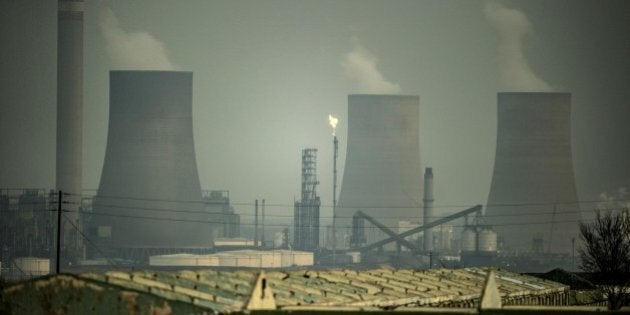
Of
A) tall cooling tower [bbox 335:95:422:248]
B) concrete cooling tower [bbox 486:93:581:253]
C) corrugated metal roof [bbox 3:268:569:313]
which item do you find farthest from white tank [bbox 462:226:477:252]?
corrugated metal roof [bbox 3:268:569:313]

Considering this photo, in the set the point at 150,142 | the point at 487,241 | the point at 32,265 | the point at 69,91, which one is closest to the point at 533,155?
the point at 487,241

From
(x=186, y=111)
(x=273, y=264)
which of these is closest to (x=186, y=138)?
(x=186, y=111)

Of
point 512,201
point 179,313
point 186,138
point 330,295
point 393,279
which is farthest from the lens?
point 512,201

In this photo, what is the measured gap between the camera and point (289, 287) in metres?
17.0

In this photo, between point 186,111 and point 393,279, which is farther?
point 186,111

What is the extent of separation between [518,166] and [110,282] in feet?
331

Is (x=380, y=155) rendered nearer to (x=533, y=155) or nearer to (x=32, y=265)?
(x=533, y=155)

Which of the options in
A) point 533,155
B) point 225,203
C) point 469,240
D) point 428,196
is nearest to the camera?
point 533,155

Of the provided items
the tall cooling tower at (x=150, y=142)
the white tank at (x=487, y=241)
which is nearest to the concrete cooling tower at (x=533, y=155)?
the white tank at (x=487, y=241)

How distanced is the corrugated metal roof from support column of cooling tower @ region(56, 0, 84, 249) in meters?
89.9

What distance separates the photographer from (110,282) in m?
14.9

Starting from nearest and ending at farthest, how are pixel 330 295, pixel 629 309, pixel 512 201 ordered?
1. pixel 629 309
2. pixel 330 295
3. pixel 512 201

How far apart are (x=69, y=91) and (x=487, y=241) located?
3388 centimetres

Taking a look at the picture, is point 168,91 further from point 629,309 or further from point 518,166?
point 629,309
